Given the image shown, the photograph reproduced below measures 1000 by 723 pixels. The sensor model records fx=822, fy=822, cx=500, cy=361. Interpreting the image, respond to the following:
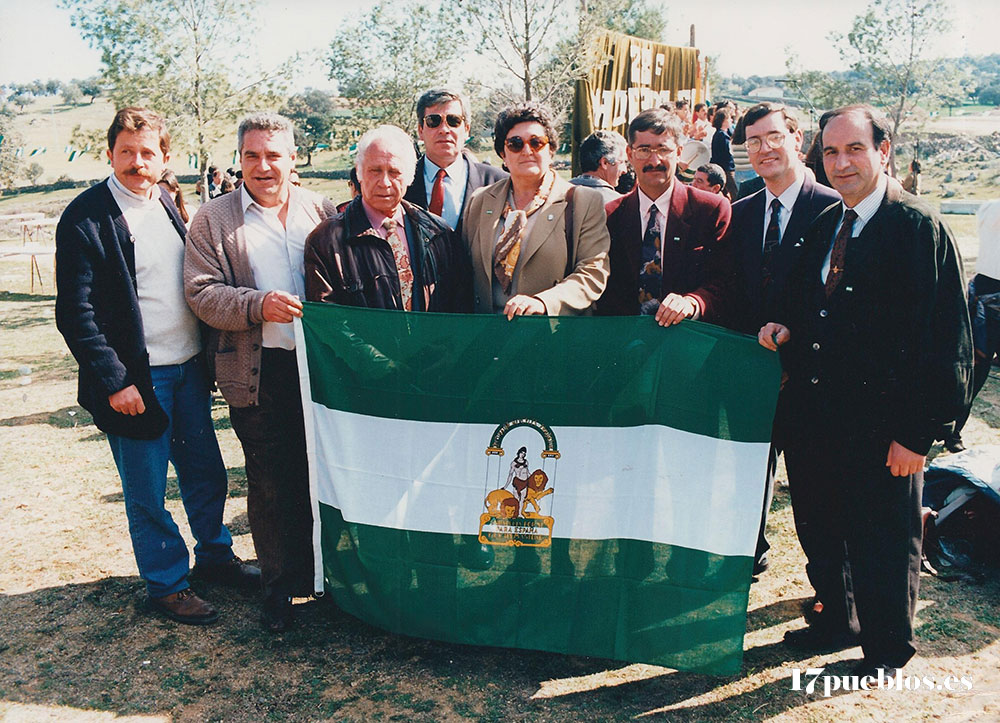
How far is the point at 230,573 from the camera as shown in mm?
4336

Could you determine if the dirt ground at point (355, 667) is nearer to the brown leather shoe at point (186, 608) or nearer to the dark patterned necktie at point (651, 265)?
the brown leather shoe at point (186, 608)

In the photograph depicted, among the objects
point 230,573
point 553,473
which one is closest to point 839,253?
point 553,473

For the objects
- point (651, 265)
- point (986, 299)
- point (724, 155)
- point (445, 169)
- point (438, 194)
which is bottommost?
point (986, 299)

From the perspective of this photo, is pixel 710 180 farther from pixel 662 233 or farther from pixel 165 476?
pixel 165 476

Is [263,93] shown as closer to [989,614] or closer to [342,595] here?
[342,595]

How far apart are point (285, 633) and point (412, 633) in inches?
26.0

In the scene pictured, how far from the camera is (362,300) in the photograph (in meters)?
3.64

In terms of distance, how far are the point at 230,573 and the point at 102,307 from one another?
1.55m

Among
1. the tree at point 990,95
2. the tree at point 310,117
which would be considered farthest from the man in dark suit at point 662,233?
the tree at point 990,95

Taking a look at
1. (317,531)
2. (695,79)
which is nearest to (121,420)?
(317,531)

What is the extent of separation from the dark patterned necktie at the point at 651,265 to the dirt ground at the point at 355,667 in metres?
1.60

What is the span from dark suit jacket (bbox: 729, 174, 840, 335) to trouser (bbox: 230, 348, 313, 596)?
6.91ft

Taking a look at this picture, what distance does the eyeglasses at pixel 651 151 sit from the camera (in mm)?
3689

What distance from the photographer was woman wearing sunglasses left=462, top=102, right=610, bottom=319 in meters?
3.63
